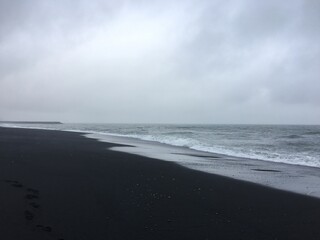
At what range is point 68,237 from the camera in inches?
224

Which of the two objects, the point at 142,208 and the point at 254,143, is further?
the point at 254,143

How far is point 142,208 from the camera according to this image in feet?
25.8

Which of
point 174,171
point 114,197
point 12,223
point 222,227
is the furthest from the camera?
point 174,171

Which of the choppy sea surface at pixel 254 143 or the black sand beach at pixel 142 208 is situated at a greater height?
the choppy sea surface at pixel 254 143

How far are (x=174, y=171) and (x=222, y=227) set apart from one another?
7495 millimetres

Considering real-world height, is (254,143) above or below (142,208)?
above

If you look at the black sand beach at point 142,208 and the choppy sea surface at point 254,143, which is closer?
the black sand beach at point 142,208

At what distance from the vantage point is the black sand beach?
627cm

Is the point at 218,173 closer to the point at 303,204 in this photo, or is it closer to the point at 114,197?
the point at 303,204

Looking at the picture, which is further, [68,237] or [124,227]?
[124,227]

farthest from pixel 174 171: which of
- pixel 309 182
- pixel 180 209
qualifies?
pixel 180 209

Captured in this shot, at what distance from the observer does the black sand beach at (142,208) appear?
20.6ft

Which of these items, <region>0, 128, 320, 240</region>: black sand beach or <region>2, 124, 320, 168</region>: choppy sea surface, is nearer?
<region>0, 128, 320, 240</region>: black sand beach

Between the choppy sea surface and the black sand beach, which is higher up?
the choppy sea surface
